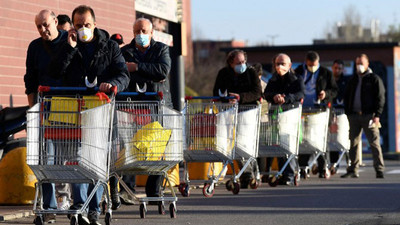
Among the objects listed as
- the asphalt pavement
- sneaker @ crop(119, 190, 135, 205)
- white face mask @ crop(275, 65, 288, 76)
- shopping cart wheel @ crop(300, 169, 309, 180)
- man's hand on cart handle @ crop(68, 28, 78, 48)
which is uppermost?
white face mask @ crop(275, 65, 288, 76)

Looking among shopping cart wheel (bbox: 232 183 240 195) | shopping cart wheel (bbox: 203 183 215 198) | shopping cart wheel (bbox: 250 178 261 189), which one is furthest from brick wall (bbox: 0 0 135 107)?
shopping cart wheel (bbox: 250 178 261 189)

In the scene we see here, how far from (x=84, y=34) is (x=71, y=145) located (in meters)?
1.26

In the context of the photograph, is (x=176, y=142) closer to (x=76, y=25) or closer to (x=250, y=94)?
(x=76, y=25)

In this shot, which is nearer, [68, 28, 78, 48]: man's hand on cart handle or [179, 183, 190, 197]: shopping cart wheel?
[68, 28, 78, 48]: man's hand on cart handle

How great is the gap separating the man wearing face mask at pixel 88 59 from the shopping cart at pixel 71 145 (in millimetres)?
682

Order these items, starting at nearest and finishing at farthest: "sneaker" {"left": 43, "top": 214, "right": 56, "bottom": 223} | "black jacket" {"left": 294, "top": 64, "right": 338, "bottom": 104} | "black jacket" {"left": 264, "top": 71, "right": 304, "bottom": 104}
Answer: "sneaker" {"left": 43, "top": 214, "right": 56, "bottom": 223}
"black jacket" {"left": 264, "top": 71, "right": 304, "bottom": 104}
"black jacket" {"left": 294, "top": 64, "right": 338, "bottom": 104}

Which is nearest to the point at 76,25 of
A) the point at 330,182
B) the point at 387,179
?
the point at 330,182

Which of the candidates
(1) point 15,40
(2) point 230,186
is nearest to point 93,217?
(2) point 230,186

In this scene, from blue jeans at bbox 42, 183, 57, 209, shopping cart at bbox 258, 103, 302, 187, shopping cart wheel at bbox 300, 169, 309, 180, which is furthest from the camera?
shopping cart wheel at bbox 300, 169, 309, 180

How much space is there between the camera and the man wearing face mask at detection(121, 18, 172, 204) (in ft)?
39.9

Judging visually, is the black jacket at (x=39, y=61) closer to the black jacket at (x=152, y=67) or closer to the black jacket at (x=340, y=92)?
the black jacket at (x=152, y=67)

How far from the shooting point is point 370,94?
1867 cm

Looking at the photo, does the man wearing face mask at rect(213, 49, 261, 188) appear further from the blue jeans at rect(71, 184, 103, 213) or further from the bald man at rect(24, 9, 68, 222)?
the blue jeans at rect(71, 184, 103, 213)

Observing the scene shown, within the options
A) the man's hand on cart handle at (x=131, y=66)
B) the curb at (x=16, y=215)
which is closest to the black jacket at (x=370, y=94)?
the man's hand on cart handle at (x=131, y=66)
